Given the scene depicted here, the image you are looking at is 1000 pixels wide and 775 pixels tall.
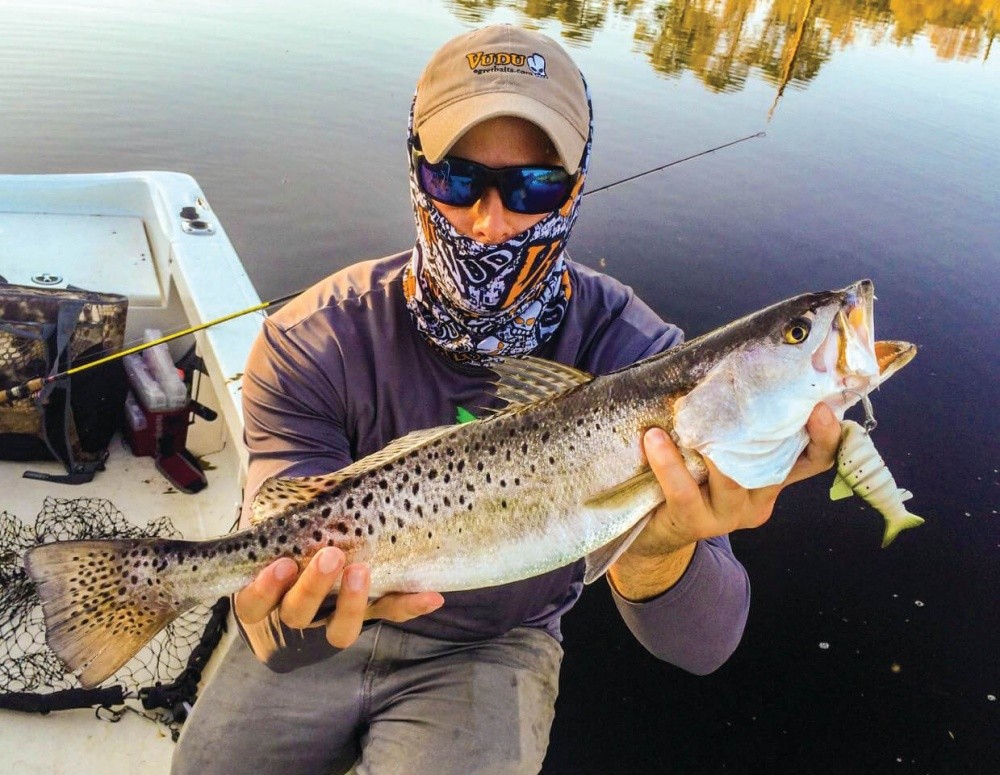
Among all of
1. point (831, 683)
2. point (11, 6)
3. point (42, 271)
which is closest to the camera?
point (831, 683)

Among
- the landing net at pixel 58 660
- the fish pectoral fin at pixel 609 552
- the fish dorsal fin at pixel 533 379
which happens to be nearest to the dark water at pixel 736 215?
the landing net at pixel 58 660

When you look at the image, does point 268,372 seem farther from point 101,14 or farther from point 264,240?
point 101,14

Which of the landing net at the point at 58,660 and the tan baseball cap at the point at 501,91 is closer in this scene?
the tan baseball cap at the point at 501,91

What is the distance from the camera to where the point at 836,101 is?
18.6m

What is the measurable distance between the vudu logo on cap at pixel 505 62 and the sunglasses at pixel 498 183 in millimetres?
327

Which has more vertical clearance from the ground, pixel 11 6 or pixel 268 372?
pixel 268 372

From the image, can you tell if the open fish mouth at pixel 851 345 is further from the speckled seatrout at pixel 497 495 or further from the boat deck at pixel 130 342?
the boat deck at pixel 130 342

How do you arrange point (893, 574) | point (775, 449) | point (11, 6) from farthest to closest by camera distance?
point (11, 6), point (893, 574), point (775, 449)

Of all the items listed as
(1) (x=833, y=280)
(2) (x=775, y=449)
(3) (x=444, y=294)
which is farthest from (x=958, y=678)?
(1) (x=833, y=280)

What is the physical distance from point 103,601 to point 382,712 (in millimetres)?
1113

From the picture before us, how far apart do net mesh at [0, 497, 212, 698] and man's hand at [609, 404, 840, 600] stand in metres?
2.73

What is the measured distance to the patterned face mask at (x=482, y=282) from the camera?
2.71 m

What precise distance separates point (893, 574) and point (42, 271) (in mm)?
7109

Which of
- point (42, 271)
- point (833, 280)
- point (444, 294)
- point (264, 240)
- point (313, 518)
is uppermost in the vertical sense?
point (444, 294)
